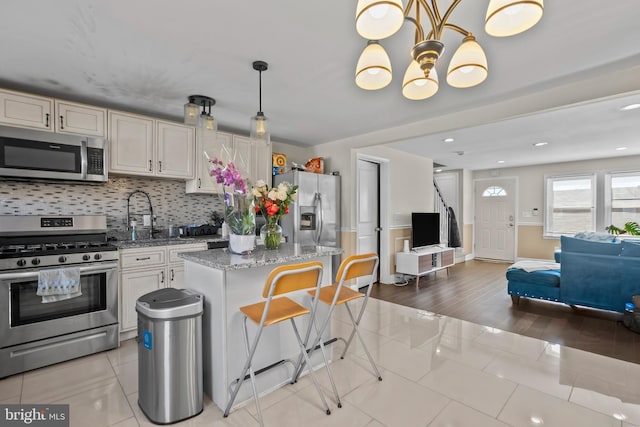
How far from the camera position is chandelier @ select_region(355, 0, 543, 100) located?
1182 mm

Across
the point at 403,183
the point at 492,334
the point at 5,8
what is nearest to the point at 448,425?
the point at 492,334

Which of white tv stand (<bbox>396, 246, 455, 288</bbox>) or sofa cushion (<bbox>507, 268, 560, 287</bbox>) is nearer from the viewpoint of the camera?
sofa cushion (<bbox>507, 268, 560, 287</bbox>)

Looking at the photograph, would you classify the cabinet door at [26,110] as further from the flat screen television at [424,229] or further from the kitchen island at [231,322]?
the flat screen television at [424,229]

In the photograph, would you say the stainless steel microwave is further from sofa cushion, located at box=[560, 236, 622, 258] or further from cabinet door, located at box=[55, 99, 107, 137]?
sofa cushion, located at box=[560, 236, 622, 258]

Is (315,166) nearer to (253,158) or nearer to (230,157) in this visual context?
(253,158)

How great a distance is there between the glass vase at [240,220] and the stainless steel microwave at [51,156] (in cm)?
178

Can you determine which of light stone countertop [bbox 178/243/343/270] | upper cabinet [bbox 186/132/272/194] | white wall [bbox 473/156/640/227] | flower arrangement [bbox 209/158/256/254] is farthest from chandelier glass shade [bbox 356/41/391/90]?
white wall [bbox 473/156/640/227]

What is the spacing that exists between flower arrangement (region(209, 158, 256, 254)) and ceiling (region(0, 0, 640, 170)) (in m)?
0.90

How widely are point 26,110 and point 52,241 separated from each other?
3.91ft

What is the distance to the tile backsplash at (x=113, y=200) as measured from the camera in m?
2.92

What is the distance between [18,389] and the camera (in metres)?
2.19

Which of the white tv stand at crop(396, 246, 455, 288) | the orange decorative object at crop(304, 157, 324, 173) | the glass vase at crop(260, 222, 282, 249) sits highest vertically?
the orange decorative object at crop(304, 157, 324, 173)

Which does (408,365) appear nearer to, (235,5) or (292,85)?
(292,85)

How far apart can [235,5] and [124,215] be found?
2.77m
